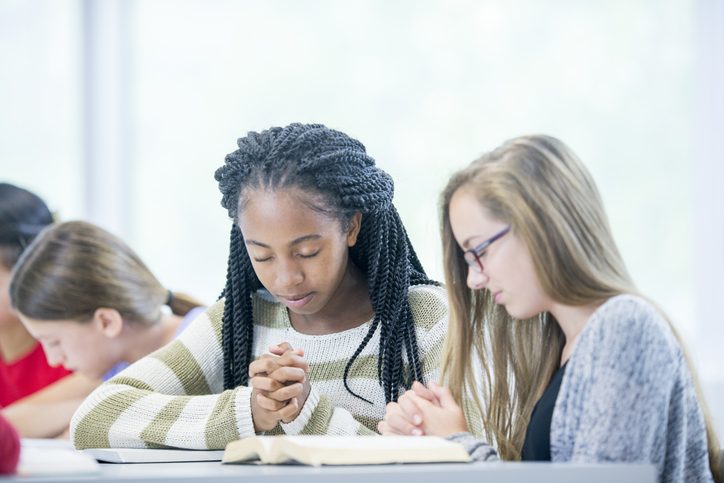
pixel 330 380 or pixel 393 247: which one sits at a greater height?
pixel 393 247

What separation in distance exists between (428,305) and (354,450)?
65cm

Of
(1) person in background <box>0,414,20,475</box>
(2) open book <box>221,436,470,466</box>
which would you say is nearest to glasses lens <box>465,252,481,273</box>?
(2) open book <box>221,436,470,466</box>

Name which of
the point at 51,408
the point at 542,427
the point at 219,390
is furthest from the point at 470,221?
the point at 51,408

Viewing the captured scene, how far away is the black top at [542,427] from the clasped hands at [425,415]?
0.33 feet

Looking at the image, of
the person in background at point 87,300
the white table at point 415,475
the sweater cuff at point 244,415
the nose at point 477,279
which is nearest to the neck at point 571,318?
the nose at point 477,279

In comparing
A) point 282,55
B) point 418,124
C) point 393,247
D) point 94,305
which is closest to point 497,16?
point 418,124

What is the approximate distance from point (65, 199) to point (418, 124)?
1.70 m

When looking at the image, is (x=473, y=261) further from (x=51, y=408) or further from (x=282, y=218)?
(x=51, y=408)

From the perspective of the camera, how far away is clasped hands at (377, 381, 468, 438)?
3.26ft

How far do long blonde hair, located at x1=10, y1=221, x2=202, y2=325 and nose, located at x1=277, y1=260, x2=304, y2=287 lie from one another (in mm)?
837

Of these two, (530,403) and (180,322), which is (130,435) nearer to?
(530,403)

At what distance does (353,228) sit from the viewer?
137cm

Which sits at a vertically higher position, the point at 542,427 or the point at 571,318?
the point at 571,318

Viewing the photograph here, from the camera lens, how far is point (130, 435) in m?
1.20
